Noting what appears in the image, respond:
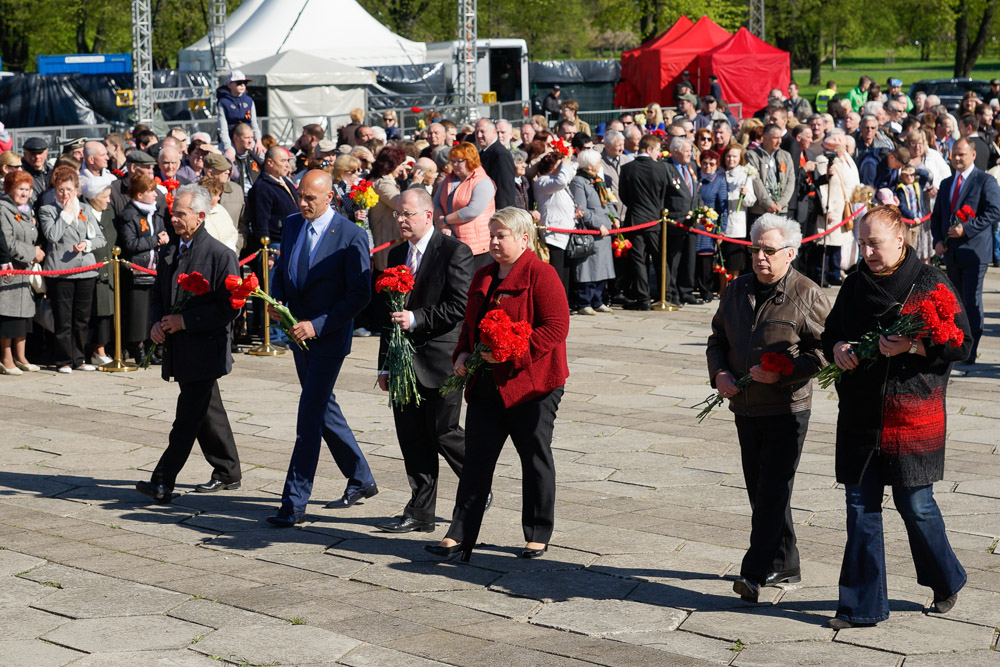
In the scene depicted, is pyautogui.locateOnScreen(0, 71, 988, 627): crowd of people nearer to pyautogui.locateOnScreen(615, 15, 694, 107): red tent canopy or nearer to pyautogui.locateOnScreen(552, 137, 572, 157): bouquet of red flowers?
pyautogui.locateOnScreen(552, 137, 572, 157): bouquet of red flowers

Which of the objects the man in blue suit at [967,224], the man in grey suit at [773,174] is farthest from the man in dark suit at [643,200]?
the man in blue suit at [967,224]

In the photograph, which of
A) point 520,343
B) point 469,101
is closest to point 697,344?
point 520,343

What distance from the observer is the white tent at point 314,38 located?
3222 cm

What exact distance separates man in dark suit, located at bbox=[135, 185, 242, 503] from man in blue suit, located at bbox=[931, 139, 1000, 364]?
6.49 metres

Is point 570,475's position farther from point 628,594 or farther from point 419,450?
point 628,594

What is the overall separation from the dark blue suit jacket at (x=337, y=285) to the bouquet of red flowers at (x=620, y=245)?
7.33 metres

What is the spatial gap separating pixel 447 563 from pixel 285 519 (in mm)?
1072

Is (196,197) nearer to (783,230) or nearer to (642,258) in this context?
(783,230)

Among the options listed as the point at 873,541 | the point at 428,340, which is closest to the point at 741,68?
the point at 428,340

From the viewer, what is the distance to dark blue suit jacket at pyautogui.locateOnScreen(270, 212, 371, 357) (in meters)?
7.04

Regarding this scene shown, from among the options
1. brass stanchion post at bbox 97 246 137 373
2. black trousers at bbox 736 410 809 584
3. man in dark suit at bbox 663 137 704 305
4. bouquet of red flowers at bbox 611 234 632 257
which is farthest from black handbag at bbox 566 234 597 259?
black trousers at bbox 736 410 809 584

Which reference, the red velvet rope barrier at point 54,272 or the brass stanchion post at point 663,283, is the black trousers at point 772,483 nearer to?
the red velvet rope barrier at point 54,272

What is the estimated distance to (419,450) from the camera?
7082 mm

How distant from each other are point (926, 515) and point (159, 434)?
565 cm
